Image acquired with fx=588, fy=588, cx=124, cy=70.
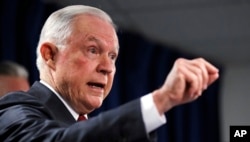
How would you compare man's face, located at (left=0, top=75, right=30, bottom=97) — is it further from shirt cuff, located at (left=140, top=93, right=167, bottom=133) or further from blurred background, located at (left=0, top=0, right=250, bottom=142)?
shirt cuff, located at (left=140, top=93, right=167, bottom=133)

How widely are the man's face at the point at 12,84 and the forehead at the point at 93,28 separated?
0.69 metres

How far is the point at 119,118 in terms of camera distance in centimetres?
59

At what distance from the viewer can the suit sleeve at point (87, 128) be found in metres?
0.59

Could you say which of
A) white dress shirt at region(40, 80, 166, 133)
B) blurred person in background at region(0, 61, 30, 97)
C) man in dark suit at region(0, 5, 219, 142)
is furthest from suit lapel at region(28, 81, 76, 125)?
blurred person in background at region(0, 61, 30, 97)

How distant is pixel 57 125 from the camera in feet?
2.10

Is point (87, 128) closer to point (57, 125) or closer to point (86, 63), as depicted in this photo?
point (57, 125)

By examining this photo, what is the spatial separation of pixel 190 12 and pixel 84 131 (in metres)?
1.72

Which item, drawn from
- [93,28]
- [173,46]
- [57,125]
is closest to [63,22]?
[93,28]

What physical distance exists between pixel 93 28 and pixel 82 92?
0.28ft

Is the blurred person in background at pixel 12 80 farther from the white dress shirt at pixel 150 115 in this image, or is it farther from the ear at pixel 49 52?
the white dress shirt at pixel 150 115

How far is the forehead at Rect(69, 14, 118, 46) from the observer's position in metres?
0.76

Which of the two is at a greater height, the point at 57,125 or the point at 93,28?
the point at 93,28

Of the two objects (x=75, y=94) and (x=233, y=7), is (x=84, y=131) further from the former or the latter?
(x=233, y=7)

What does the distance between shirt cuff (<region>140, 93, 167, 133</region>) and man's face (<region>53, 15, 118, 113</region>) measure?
0.16 m
